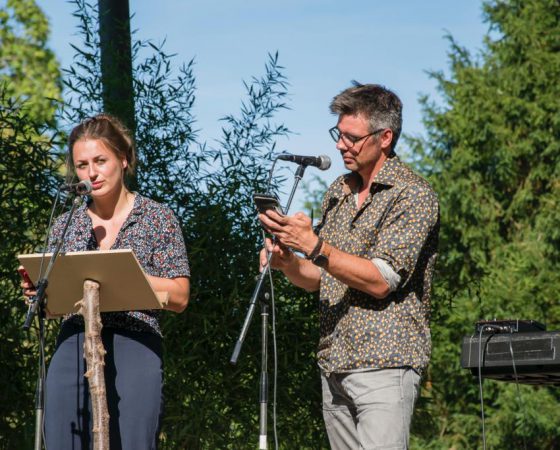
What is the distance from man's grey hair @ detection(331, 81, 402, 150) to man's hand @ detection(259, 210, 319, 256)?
20.5 inches

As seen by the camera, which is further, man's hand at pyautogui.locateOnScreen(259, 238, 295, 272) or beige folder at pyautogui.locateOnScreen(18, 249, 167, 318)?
man's hand at pyautogui.locateOnScreen(259, 238, 295, 272)

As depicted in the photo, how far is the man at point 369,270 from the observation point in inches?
121

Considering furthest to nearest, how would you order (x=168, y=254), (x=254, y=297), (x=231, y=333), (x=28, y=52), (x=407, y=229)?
1. (x=28, y=52)
2. (x=231, y=333)
3. (x=168, y=254)
4. (x=407, y=229)
5. (x=254, y=297)

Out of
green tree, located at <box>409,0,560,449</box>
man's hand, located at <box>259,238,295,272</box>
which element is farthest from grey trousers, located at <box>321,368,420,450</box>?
green tree, located at <box>409,0,560,449</box>

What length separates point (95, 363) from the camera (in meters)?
2.95

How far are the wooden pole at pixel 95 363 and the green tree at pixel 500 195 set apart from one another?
834 cm

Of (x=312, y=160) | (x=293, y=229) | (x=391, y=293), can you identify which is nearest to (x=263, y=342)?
(x=293, y=229)

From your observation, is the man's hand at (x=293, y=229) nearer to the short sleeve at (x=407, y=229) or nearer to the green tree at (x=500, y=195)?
the short sleeve at (x=407, y=229)

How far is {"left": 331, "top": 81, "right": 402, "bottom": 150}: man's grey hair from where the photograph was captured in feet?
11.0

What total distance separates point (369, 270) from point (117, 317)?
0.85 meters

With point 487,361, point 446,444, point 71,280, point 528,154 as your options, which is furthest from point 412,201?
point 528,154

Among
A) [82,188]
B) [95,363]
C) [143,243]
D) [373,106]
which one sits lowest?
[95,363]

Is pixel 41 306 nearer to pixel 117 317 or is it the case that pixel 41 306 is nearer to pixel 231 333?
pixel 117 317

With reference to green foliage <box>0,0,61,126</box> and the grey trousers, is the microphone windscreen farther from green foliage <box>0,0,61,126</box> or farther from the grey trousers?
green foliage <box>0,0,61,126</box>
